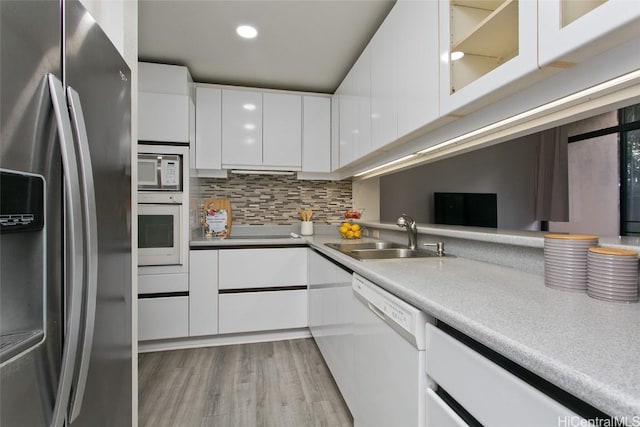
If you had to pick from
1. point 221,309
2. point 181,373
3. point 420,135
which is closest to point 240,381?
point 181,373

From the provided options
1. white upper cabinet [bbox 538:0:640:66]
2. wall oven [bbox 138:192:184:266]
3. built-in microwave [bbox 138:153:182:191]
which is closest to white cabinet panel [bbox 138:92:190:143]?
built-in microwave [bbox 138:153:182:191]

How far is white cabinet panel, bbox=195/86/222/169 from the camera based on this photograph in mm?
2848

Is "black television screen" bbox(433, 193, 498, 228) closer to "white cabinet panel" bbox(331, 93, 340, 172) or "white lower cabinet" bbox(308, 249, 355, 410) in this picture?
"white cabinet panel" bbox(331, 93, 340, 172)

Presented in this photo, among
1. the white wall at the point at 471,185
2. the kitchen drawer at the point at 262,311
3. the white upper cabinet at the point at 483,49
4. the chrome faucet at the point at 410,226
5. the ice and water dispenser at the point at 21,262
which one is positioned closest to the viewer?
the ice and water dispenser at the point at 21,262

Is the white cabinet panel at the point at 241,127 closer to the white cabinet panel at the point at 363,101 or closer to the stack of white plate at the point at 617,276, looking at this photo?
the white cabinet panel at the point at 363,101

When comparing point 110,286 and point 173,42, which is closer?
point 110,286

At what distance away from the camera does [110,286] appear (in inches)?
40.1

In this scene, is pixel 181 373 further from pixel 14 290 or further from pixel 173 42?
pixel 173 42

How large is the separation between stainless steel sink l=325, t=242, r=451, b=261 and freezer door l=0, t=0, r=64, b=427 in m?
1.22

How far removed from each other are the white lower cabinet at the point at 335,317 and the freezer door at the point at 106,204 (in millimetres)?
980

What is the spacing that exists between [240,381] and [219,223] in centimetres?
143

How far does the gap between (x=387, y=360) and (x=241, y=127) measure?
250cm

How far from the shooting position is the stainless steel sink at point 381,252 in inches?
70.1

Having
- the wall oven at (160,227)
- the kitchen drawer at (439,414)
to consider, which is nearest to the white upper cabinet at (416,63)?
the kitchen drawer at (439,414)
